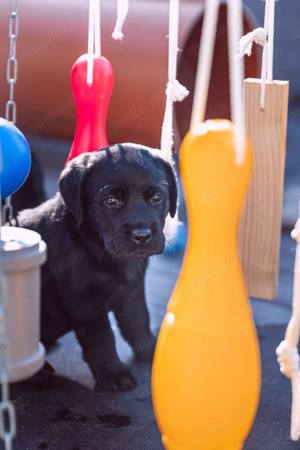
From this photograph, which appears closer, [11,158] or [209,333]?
[209,333]

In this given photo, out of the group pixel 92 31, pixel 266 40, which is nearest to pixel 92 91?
pixel 92 31

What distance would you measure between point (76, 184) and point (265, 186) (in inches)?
28.3

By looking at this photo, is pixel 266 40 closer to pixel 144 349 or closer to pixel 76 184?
pixel 76 184

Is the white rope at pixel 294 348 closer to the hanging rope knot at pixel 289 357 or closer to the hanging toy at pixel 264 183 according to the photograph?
the hanging rope knot at pixel 289 357

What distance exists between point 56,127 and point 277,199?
3.37 m

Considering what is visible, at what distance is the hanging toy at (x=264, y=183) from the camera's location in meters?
1.41

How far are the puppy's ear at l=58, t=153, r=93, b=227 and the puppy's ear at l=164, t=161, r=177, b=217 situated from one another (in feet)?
0.61

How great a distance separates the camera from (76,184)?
2.04 metres

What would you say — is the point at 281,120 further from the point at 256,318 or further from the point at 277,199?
the point at 256,318

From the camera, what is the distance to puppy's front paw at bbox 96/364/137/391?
2309mm

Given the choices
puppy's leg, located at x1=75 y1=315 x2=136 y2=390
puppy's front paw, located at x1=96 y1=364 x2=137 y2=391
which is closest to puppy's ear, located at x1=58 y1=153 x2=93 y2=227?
puppy's leg, located at x1=75 y1=315 x2=136 y2=390

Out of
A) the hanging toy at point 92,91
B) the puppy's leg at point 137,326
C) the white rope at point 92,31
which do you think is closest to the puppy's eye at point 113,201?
the hanging toy at point 92,91

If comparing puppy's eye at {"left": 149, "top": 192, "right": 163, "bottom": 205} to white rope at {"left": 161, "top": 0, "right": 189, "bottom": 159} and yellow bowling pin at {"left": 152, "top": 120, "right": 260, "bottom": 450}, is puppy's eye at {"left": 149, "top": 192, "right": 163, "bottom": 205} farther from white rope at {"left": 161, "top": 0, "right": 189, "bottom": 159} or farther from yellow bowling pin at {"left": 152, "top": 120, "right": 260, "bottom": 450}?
yellow bowling pin at {"left": 152, "top": 120, "right": 260, "bottom": 450}

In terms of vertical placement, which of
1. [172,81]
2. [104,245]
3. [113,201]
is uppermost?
[172,81]
